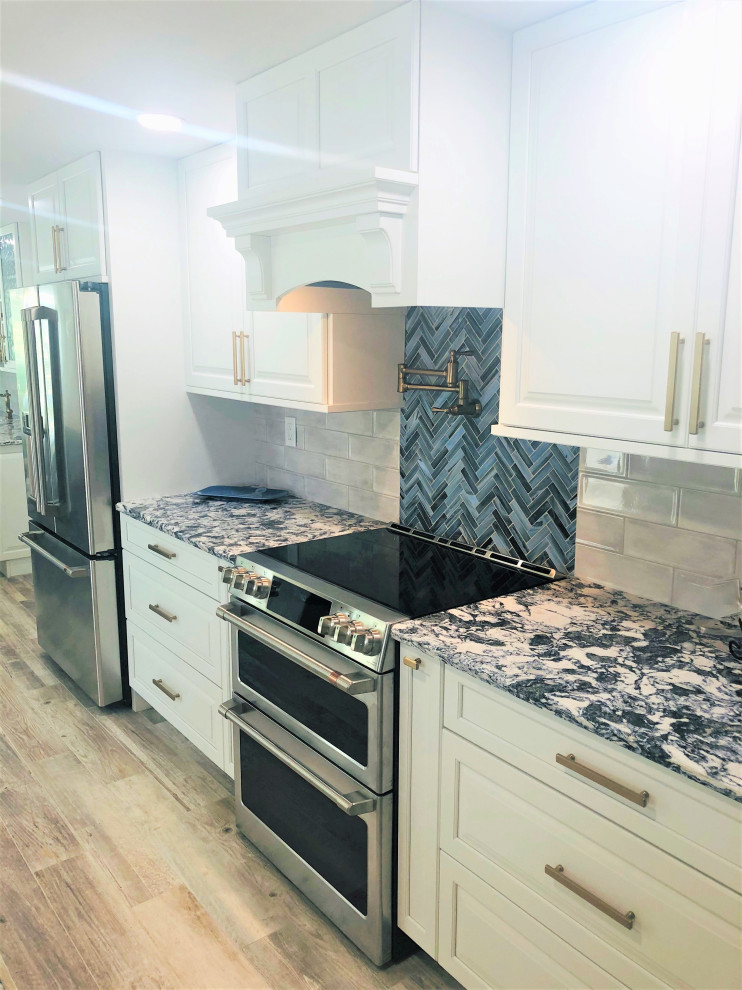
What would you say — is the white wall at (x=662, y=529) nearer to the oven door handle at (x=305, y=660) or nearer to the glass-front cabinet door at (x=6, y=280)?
the oven door handle at (x=305, y=660)

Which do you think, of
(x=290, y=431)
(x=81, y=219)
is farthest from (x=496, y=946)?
(x=81, y=219)

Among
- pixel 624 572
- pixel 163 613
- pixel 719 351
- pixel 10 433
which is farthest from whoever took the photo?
pixel 10 433

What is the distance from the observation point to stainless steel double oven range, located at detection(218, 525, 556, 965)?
1.87 metres

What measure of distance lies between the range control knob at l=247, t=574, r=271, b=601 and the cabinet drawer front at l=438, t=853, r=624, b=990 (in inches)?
33.3

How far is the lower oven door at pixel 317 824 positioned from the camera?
6.25 ft

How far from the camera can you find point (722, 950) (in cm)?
122

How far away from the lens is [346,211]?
6.15 feet

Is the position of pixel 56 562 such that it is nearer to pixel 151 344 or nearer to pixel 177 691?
pixel 177 691

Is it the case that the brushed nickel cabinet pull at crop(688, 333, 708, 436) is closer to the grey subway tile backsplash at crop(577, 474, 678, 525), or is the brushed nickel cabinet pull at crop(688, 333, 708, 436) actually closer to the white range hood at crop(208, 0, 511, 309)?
the grey subway tile backsplash at crop(577, 474, 678, 525)

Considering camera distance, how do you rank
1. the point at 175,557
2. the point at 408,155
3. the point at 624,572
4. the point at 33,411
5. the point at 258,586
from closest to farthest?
the point at 408,155 < the point at 624,572 < the point at 258,586 < the point at 175,557 < the point at 33,411

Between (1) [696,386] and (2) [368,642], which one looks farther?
(2) [368,642]

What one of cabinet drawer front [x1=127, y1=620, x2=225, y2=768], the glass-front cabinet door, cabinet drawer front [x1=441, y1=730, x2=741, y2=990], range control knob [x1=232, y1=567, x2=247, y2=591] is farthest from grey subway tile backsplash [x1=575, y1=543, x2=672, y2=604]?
the glass-front cabinet door

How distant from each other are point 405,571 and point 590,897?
3.34 feet

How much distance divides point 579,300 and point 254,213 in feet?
3.30
